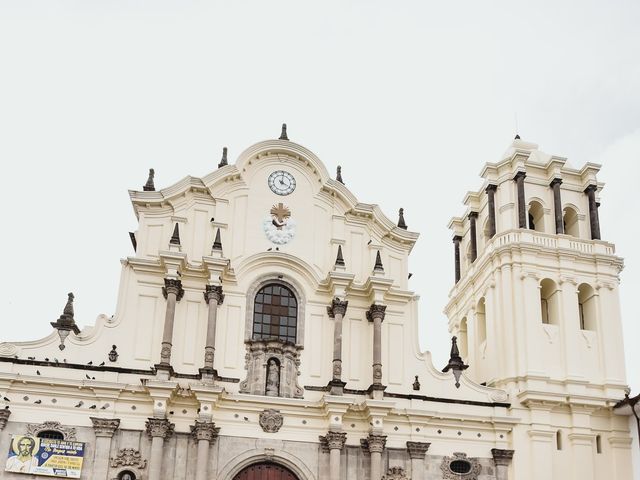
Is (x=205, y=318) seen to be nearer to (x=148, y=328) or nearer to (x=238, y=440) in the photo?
(x=148, y=328)

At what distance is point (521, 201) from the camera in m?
29.5

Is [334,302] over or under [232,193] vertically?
under

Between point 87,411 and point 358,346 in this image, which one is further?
point 358,346

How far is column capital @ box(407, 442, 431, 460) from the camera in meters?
25.0

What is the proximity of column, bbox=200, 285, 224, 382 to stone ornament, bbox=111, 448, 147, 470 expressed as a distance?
113 inches

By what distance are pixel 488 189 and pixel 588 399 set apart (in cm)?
861

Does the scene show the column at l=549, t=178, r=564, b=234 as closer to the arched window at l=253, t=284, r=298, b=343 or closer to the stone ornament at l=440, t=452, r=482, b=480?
the stone ornament at l=440, t=452, r=482, b=480

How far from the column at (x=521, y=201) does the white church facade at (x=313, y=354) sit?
2.0 inches

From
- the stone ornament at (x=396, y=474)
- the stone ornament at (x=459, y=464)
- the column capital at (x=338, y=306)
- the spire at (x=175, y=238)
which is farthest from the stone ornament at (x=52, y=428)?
the stone ornament at (x=459, y=464)

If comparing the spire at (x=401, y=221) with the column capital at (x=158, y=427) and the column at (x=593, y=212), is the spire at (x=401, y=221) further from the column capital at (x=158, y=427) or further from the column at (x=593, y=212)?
the column capital at (x=158, y=427)

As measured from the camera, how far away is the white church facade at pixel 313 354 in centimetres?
2342

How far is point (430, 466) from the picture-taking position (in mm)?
25141

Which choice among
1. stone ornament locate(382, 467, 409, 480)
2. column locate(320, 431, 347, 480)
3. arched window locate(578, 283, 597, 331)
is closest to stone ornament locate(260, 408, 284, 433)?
column locate(320, 431, 347, 480)

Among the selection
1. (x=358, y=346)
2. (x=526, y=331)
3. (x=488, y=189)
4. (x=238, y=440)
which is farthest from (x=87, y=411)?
(x=488, y=189)
